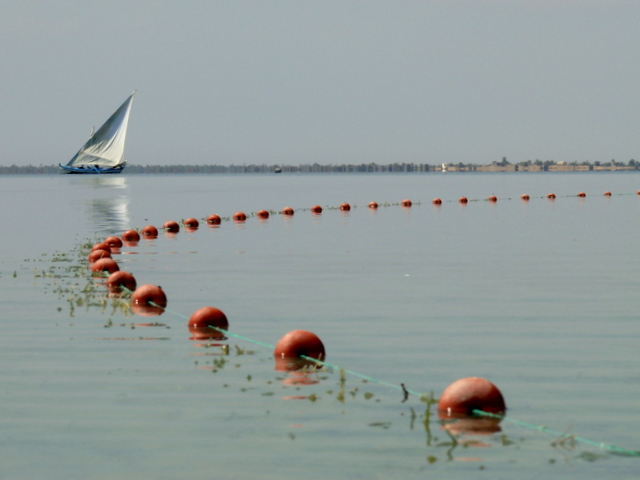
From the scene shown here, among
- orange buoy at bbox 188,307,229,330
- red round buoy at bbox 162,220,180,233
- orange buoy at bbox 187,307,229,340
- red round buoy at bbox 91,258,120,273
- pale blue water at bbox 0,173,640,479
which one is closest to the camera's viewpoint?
pale blue water at bbox 0,173,640,479

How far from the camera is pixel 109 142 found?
16238cm

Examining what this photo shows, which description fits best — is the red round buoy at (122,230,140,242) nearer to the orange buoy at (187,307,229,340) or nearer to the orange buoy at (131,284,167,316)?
the orange buoy at (131,284,167,316)

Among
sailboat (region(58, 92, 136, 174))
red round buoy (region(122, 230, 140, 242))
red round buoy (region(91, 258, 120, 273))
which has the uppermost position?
sailboat (region(58, 92, 136, 174))

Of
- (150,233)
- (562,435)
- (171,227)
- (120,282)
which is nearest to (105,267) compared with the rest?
(120,282)

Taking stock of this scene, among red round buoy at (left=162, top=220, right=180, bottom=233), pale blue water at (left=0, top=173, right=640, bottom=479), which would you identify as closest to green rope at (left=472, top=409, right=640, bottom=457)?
pale blue water at (left=0, top=173, right=640, bottom=479)

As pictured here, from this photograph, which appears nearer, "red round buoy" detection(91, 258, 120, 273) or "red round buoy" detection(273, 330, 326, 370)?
"red round buoy" detection(273, 330, 326, 370)

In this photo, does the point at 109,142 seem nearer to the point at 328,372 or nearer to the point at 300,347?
the point at 300,347

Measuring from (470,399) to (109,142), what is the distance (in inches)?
6209

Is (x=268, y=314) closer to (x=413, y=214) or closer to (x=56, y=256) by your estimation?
(x=56, y=256)

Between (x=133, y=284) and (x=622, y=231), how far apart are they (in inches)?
1120

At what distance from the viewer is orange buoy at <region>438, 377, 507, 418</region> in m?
10.9

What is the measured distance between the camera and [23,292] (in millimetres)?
22891

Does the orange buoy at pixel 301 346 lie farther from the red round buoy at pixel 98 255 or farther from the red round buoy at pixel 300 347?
the red round buoy at pixel 98 255

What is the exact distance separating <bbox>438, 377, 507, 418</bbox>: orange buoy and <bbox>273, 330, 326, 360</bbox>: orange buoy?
356cm
